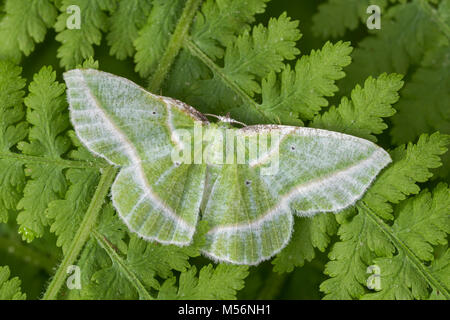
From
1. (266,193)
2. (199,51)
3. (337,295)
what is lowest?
(337,295)

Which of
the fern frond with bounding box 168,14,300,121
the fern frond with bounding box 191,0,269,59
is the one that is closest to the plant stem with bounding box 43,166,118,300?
the fern frond with bounding box 168,14,300,121

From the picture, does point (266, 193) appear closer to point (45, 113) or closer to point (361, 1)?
point (45, 113)

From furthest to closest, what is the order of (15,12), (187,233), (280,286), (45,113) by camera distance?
(280,286) < (15,12) < (45,113) < (187,233)

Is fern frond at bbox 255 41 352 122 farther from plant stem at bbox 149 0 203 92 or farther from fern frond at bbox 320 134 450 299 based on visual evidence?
plant stem at bbox 149 0 203 92

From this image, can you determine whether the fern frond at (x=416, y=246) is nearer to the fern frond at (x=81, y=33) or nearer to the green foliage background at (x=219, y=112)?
the green foliage background at (x=219, y=112)

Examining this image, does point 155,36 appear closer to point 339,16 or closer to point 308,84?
point 308,84

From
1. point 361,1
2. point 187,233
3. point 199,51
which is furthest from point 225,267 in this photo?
point 361,1
